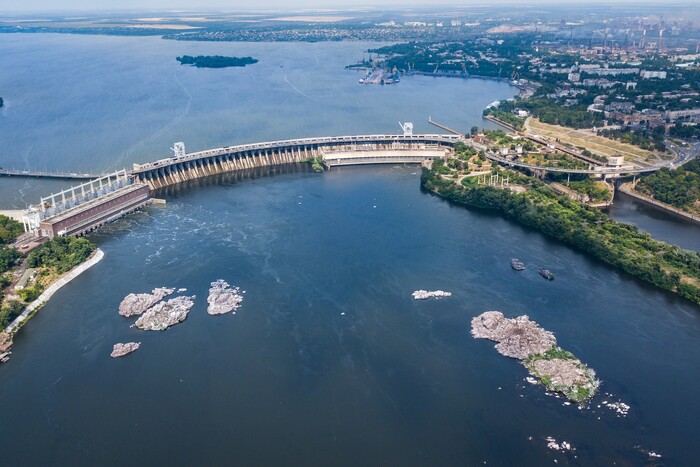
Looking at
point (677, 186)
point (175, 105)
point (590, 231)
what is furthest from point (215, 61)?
point (590, 231)

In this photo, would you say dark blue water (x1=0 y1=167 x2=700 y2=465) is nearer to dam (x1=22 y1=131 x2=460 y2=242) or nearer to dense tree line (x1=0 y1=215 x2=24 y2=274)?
dam (x1=22 y1=131 x2=460 y2=242)

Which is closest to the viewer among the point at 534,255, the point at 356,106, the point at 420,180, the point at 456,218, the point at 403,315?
the point at 403,315

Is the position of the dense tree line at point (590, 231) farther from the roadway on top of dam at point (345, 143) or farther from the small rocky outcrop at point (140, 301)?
the small rocky outcrop at point (140, 301)

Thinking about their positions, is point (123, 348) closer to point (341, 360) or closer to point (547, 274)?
point (341, 360)

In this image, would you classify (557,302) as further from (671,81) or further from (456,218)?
(671,81)

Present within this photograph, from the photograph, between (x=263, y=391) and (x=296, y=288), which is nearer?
(x=263, y=391)

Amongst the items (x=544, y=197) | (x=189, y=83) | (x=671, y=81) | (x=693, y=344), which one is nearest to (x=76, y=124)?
(x=189, y=83)
